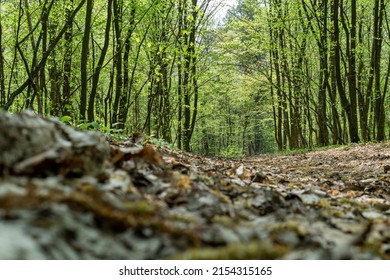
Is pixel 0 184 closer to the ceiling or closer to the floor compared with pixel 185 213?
closer to the ceiling

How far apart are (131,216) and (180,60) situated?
2005 cm

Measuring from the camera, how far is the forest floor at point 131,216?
1191 mm

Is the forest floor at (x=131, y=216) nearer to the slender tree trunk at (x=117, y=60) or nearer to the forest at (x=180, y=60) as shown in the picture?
the forest at (x=180, y=60)

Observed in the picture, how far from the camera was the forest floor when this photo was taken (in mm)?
1191

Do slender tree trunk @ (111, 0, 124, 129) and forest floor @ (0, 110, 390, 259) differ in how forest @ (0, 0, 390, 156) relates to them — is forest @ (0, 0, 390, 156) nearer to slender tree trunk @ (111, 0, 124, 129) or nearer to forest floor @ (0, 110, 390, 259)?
slender tree trunk @ (111, 0, 124, 129)

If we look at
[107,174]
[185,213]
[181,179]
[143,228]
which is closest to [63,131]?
[107,174]

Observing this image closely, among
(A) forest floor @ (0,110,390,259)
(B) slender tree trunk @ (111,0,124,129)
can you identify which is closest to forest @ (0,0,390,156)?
(B) slender tree trunk @ (111,0,124,129)

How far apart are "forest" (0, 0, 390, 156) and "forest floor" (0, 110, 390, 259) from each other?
12.6 feet

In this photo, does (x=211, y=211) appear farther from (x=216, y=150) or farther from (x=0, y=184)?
(x=216, y=150)

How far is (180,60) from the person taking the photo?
20.9 meters

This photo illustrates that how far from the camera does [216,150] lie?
50500mm

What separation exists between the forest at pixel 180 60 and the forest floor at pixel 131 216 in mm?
3826

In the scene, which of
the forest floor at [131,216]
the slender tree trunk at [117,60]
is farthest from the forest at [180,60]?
the forest floor at [131,216]
